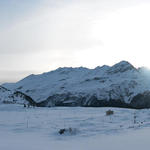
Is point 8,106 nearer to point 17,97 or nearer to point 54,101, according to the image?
point 17,97

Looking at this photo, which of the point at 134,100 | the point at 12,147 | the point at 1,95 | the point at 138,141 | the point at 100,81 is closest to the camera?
the point at 12,147

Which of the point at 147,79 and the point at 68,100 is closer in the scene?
the point at 68,100

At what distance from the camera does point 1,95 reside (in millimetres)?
35219

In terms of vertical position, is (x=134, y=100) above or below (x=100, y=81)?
below

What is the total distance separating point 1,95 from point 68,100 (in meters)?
122

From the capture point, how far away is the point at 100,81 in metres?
183

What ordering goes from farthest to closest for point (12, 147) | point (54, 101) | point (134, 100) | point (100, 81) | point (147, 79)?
point (100, 81) < point (147, 79) < point (54, 101) < point (134, 100) < point (12, 147)

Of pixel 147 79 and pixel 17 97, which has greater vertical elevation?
pixel 147 79

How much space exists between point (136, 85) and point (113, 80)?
64.5 ft

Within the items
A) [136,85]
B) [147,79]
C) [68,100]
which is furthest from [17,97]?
[147,79]

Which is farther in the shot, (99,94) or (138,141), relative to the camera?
(99,94)

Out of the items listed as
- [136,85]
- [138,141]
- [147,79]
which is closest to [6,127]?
[138,141]

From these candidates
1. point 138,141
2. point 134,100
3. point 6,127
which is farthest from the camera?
point 134,100

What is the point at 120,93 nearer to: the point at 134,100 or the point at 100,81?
the point at 134,100
